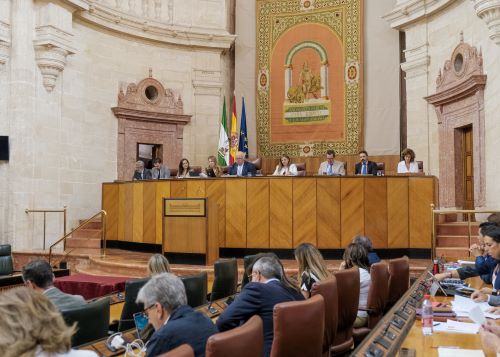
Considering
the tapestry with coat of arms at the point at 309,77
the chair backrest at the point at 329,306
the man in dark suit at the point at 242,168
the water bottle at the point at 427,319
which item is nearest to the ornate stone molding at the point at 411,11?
the tapestry with coat of arms at the point at 309,77

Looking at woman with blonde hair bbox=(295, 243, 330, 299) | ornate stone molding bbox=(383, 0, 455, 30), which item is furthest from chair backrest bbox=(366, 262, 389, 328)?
ornate stone molding bbox=(383, 0, 455, 30)

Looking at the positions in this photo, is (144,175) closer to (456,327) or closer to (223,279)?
(223,279)

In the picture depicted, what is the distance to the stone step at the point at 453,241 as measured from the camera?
8.82m

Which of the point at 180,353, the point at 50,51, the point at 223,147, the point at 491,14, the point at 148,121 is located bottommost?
the point at 180,353

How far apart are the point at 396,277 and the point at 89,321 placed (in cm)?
318

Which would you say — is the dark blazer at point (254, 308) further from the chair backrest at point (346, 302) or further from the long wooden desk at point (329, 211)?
the long wooden desk at point (329, 211)

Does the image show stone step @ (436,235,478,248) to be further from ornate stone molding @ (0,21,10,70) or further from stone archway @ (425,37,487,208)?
ornate stone molding @ (0,21,10,70)

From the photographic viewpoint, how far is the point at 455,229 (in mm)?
9273

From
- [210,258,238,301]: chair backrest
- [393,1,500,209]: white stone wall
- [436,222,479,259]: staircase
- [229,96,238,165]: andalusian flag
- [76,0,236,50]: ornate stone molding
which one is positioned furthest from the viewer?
[229,96,238,165]: andalusian flag

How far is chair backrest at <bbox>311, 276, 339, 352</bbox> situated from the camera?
3467mm

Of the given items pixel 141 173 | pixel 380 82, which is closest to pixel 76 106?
pixel 141 173

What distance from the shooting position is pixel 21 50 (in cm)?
1084

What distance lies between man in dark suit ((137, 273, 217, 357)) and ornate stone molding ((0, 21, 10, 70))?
9.39 m

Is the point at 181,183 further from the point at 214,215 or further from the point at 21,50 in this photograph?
the point at 21,50
